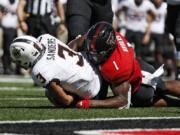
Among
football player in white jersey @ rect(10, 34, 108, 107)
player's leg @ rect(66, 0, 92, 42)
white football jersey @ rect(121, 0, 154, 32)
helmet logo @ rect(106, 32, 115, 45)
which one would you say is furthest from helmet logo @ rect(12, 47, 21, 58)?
white football jersey @ rect(121, 0, 154, 32)

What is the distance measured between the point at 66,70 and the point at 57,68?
0.09 meters

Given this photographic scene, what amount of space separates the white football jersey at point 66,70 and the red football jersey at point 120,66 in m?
0.13

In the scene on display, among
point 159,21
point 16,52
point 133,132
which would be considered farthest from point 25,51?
point 159,21

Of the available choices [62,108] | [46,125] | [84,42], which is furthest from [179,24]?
[46,125]

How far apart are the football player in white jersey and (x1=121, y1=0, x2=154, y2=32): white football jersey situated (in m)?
8.72

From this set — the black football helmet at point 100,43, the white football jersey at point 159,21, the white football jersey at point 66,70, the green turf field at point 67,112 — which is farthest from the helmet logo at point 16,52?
the white football jersey at point 159,21

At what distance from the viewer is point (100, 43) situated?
632 centimetres

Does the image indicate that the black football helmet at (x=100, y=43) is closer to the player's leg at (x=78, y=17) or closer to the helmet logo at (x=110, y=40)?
the helmet logo at (x=110, y=40)

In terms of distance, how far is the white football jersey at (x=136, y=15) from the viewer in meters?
15.0

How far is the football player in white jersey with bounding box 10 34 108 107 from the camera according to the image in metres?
5.97

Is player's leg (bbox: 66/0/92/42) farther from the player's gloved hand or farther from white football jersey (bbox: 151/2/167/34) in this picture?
white football jersey (bbox: 151/2/167/34)

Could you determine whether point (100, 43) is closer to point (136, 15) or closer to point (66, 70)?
point (66, 70)

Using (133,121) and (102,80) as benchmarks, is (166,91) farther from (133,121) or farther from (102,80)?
(133,121)

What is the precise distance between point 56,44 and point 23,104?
0.98 metres
